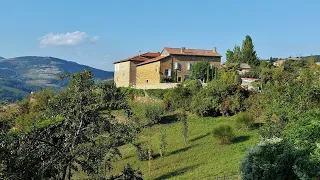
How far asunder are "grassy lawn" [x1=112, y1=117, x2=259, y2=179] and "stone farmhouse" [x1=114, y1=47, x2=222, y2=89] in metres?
20.7

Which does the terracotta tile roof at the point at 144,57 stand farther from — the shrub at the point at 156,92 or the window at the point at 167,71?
the shrub at the point at 156,92

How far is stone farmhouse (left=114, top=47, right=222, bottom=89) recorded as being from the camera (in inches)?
2037

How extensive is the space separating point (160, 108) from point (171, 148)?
11140 millimetres

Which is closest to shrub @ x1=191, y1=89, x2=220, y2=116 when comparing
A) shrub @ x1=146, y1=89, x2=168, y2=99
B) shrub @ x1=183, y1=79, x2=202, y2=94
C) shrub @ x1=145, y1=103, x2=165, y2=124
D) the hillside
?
the hillside

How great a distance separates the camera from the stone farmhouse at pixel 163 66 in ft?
170

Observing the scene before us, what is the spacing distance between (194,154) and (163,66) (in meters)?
29.6

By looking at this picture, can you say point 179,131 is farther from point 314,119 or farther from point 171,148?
point 314,119

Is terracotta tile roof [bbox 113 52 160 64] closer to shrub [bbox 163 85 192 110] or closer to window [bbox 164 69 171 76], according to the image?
window [bbox 164 69 171 76]

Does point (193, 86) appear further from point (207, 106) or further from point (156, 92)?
point (207, 106)

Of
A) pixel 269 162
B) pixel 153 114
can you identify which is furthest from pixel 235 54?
pixel 269 162

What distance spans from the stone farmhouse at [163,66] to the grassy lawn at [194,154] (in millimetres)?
20660

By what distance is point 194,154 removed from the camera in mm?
23109

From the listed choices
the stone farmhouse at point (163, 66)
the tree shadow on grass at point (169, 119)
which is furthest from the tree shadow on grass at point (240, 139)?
the stone farmhouse at point (163, 66)

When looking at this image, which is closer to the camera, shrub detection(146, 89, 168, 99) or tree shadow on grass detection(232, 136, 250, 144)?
tree shadow on grass detection(232, 136, 250, 144)
